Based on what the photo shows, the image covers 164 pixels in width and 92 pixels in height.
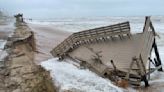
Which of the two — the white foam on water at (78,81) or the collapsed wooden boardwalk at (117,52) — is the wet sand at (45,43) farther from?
the white foam on water at (78,81)

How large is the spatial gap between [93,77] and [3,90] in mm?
4473

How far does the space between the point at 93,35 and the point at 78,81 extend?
6.41 m

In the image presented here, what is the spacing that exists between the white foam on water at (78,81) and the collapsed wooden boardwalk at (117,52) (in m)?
0.88

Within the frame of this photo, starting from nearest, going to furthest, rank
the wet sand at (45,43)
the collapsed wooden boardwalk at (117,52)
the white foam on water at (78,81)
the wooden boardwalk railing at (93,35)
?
1. the white foam on water at (78,81)
2. the collapsed wooden boardwalk at (117,52)
3. the wooden boardwalk railing at (93,35)
4. the wet sand at (45,43)

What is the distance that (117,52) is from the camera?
61.1ft

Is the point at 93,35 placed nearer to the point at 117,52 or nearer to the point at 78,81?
the point at 117,52

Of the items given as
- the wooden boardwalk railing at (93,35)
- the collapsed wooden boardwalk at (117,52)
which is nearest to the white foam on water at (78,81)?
the collapsed wooden boardwalk at (117,52)

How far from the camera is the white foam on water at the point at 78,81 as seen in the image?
13.5m

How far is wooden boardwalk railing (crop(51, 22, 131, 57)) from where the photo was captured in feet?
60.7

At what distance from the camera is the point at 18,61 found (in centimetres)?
1830

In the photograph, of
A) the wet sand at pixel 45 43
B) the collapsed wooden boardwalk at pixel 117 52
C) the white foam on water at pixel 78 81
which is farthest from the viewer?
the wet sand at pixel 45 43

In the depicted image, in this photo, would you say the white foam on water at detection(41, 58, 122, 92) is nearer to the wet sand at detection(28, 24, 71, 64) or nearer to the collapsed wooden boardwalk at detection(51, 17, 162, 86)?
the collapsed wooden boardwalk at detection(51, 17, 162, 86)

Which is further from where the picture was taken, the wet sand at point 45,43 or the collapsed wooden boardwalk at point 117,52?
the wet sand at point 45,43

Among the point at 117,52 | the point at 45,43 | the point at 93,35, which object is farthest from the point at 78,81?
the point at 45,43
